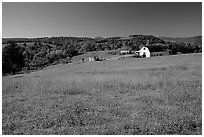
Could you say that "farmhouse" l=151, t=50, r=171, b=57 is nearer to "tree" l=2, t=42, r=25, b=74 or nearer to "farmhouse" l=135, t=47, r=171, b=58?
"farmhouse" l=135, t=47, r=171, b=58

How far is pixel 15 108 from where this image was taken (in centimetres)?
998

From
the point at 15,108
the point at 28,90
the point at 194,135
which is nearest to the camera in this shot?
the point at 194,135

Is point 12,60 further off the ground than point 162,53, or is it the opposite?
point 12,60

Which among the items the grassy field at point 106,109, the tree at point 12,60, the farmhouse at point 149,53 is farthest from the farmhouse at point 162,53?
the grassy field at point 106,109

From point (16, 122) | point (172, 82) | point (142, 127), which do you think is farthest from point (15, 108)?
point (172, 82)

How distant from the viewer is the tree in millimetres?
50253

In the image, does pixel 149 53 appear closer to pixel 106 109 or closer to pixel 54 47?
pixel 106 109

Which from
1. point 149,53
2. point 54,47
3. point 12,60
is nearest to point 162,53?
point 149,53

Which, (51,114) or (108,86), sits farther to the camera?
(108,86)

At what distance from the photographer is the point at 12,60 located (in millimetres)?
54094

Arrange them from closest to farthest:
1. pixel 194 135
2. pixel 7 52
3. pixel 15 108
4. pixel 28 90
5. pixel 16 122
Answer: pixel 194 135 → pixel 16 122 → pixel 15 108 → pixel 28 90 → pixel 7 52

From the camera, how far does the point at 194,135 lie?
729cm

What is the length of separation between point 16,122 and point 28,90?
221 inches

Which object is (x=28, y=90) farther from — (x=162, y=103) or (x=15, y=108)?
(x=162, y=103)
